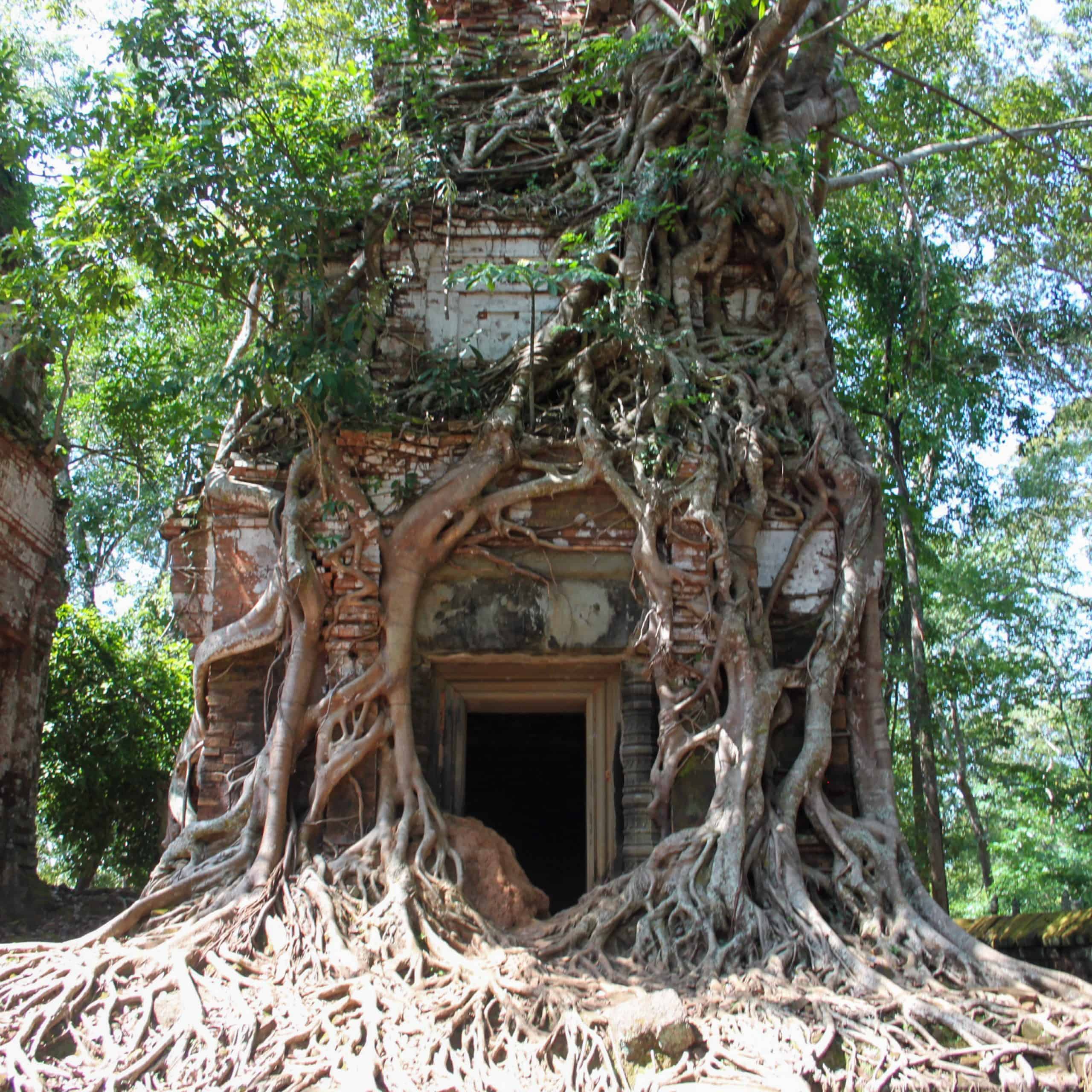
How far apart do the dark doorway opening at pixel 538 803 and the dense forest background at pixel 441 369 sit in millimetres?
2669

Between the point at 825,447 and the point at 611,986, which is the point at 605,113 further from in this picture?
the point at 611,986

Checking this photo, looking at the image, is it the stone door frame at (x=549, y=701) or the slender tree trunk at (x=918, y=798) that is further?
the slender tree trunk at (x=918, y=798)

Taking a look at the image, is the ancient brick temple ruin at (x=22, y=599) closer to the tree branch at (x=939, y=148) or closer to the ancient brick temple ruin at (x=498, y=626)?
the ancient brick temple ruin at (x=498, y=626)

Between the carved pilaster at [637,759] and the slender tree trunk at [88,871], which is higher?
the carved pilaster at [637,759]

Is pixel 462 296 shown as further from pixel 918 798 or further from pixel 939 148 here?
pixel 918 798

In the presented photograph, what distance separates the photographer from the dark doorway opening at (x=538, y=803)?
876cm

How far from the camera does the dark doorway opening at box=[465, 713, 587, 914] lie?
876cm

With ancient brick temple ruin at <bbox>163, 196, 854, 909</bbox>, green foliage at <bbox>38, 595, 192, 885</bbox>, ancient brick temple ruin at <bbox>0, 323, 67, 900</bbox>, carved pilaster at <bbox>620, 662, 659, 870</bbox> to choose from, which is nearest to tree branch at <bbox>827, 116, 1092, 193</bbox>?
ancient brick temple ruin at <bbox>163, 196, 854, 909</bbox>

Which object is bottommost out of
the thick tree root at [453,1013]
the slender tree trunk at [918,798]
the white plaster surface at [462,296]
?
the thick tree root at [453,1013]

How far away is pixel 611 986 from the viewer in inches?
164

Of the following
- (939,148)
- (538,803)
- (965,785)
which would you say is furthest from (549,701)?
(965,785)

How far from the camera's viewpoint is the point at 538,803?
9.22m

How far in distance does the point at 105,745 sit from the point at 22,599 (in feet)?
6.48

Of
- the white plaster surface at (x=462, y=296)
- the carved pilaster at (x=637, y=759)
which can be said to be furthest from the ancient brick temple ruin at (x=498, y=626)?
the white plaster surface at (x=462, y=296)
